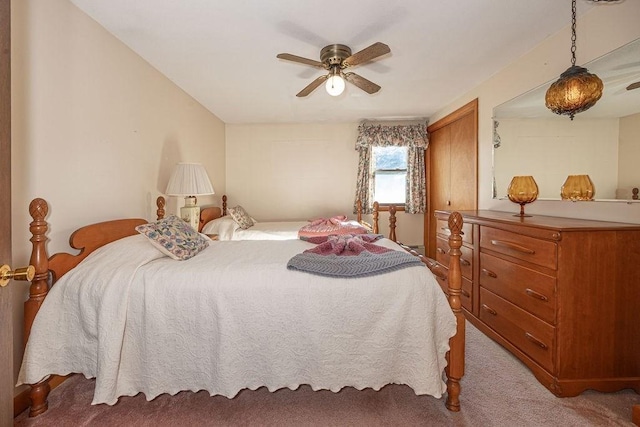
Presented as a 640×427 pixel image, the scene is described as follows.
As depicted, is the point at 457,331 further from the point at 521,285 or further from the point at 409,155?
the point at 409,155

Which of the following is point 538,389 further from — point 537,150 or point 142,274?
point 142,274

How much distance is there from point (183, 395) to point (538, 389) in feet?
7.18

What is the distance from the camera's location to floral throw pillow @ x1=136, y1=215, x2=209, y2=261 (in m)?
1.87

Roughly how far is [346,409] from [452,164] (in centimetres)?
352

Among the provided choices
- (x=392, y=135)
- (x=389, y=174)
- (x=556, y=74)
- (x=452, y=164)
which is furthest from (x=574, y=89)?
(x=389, y=174)

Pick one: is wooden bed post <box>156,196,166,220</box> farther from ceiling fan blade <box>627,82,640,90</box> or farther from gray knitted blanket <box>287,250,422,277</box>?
ceiling fan blade <box>627,82,640,90</box>

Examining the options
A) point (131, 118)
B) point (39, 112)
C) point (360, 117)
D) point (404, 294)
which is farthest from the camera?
point (360, 117)

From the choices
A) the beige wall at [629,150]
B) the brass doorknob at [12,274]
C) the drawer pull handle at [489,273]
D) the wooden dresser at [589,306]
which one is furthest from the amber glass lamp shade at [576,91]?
the brass doorknob at [12,274]

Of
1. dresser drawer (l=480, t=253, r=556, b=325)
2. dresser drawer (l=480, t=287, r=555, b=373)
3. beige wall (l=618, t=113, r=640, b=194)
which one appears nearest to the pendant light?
beige wall (l=618, t=113, r=640, b=194)

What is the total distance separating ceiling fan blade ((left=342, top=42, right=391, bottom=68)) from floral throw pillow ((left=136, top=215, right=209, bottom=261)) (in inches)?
72.7

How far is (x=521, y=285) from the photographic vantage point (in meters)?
1.98

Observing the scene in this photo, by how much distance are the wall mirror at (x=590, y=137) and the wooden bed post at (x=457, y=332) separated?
3.98ft

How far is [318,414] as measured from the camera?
5.07 ft

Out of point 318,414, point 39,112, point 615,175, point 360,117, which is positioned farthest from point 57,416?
point 360,117
